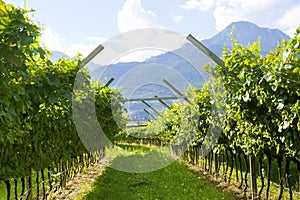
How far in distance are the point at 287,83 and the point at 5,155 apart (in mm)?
3644

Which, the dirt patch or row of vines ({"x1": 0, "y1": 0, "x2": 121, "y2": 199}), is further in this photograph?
the dirt patch

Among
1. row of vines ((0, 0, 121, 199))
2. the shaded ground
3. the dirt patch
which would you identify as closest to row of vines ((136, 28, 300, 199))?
the shaded ground

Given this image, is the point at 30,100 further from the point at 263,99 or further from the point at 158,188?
the point at 158,188

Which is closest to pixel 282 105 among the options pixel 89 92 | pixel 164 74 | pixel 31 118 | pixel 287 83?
pixel 287 83

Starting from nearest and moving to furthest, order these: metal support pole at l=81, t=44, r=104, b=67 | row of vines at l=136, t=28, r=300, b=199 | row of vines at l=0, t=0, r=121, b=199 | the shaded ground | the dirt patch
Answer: row of vines at l=0, t=0, r=121, b=199
row of vines at l=136, t=28, r=300, b=199
metal support pole at l=81, t=44, r=104, b=67
the shaded ground
the dirt patch

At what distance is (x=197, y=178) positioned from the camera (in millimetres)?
10633

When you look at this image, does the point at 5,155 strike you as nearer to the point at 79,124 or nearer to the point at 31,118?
the point at 31,118

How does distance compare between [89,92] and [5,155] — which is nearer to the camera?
[5,155]

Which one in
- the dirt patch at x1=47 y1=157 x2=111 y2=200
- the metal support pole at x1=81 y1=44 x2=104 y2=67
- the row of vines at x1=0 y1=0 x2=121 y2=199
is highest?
the metal support pole at x1=81 y1=44 x2=104 y2=67

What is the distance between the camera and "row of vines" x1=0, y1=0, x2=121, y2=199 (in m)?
2.64

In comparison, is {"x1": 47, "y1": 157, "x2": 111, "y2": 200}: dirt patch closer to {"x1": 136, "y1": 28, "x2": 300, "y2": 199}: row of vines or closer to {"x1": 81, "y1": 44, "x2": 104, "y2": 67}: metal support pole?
{"x1": 81, "y1": 44, "x2": 104, "y2": 67}: metal support pole

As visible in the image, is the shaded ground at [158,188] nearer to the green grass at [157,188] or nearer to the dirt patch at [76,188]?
the green grass at [157,188]

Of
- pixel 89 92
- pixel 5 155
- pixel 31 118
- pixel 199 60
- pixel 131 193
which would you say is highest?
pixel 199 60

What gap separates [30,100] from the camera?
175 inches
